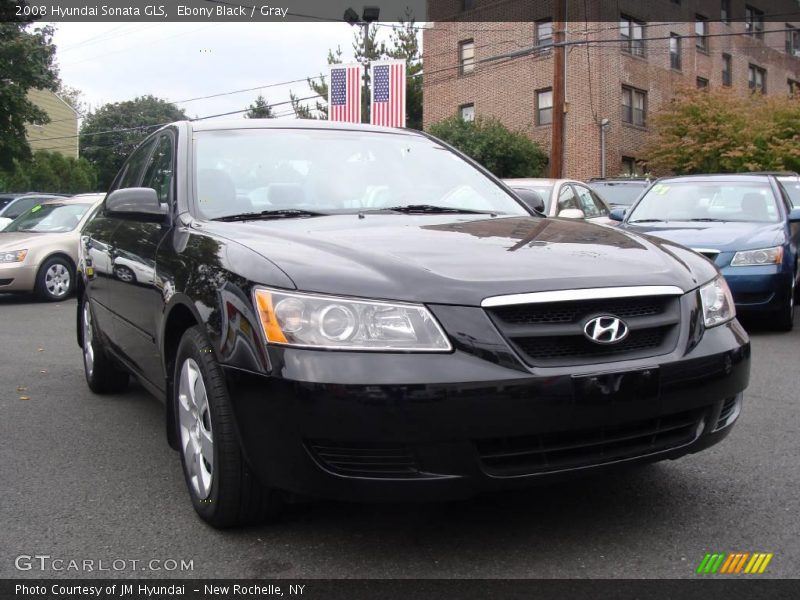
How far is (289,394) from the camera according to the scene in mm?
2613

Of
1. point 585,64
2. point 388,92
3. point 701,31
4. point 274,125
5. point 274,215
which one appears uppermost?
point 701,31

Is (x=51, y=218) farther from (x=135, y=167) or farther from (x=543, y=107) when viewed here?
(x=543, y=107)

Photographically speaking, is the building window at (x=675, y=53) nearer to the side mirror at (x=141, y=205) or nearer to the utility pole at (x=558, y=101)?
the utility pole at (x=558, y=101)

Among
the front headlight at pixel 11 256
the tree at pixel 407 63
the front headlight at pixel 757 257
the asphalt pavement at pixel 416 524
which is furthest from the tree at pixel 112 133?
the asphalt pavement at pixel 416 524

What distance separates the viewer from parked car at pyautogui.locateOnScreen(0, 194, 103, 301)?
1177 centimetres

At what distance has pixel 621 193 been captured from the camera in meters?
15.7

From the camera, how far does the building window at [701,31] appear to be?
116 ft

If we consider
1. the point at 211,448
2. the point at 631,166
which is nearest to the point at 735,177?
the point at 211,448

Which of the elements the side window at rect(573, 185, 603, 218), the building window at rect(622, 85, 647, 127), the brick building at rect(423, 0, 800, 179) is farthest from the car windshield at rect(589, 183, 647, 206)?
the building window at rect(622, 85, 647, 127)

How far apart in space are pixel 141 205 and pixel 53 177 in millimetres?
40334

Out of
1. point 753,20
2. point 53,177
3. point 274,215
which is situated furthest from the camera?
point 53,177

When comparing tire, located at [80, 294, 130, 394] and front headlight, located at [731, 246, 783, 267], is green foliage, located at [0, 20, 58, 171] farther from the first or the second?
front headlight, located at [731, 246, 783, 267]

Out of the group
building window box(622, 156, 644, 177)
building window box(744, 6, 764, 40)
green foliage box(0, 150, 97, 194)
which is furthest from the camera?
green foliage box(0, 150, 97, 194)

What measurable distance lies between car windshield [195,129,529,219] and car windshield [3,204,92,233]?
30.1 feet
